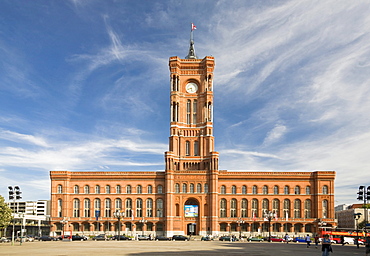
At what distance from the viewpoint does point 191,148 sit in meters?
114

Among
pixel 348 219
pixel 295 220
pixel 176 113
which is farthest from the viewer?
pixel 348 219

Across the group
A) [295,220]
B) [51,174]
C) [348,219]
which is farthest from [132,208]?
[348,219]

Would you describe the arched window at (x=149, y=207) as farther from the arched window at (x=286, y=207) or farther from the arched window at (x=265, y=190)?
the arched window at (x=286, y=207)

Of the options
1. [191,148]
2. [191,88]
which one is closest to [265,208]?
[191,148]

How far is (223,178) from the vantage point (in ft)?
357

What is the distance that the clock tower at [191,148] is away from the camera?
106419 mm

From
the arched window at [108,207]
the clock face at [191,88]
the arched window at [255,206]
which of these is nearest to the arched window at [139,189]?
the arched window at [108,207]

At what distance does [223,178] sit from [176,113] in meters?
21.8

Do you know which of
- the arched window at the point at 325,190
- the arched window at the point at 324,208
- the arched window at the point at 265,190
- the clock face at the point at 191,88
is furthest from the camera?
the clock face at the point at 191,88

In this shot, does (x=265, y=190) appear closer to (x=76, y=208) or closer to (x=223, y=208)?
(x=223, y=208)

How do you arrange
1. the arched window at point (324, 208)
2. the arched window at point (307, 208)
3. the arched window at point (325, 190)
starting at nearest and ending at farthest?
the arched window at point (324, 208)
the arched window at point (325, 190)
the arched window at point (307, 208)

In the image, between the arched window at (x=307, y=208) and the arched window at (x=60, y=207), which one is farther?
the arched window at (x=60, y=207)

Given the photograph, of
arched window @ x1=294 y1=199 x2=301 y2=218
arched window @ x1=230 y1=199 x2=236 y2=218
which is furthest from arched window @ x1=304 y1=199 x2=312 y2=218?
arched window @ x1=230 y1=199 x2=236 y2=218

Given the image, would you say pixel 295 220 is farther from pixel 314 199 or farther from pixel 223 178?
pixel 223 178
